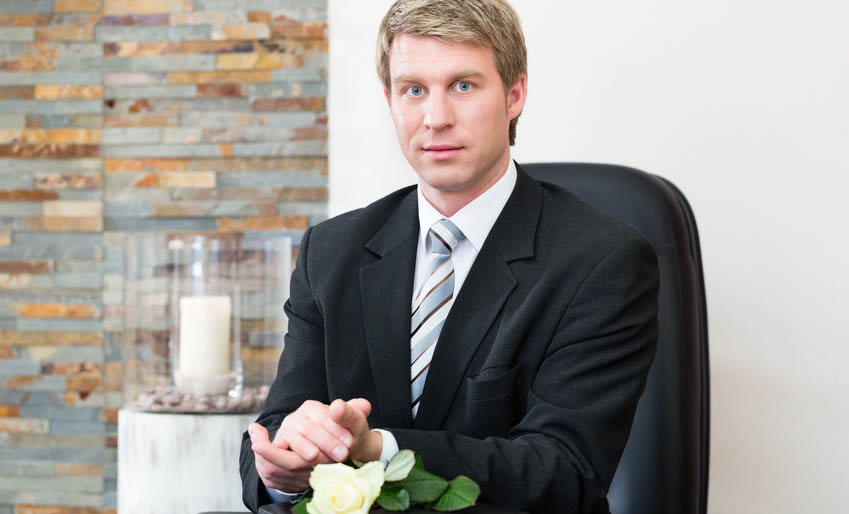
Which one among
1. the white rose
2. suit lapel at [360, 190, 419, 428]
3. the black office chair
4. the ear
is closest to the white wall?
the black office chair

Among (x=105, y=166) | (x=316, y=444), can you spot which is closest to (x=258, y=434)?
(x=316, y=444)

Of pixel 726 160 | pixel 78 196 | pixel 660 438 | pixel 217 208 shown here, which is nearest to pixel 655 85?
pixel 726 160

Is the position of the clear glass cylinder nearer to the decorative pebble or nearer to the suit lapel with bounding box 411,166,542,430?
the decorative pebble

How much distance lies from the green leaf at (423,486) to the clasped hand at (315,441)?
0.10 meters

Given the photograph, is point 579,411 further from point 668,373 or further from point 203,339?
point 203,339

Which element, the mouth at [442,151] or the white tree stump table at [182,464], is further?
the white tree stump table at [182,464]

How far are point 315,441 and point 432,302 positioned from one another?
33 cm

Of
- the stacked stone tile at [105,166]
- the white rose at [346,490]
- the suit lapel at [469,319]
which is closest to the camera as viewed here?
the white rose at [346,490]

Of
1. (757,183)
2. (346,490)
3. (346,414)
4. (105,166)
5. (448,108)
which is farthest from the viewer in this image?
(105,166)

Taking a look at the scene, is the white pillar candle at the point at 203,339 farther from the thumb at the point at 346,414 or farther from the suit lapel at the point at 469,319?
the thumb at the point at 346,414

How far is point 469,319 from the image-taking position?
1091 mm

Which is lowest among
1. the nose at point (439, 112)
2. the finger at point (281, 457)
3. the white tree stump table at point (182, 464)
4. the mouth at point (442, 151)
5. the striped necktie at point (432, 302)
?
the white tree stump table at point (182, 464)

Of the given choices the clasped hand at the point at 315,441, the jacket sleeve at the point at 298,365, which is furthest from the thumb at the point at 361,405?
the jacket sleeve at the point at 298,365

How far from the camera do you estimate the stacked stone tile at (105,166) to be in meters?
2.72
